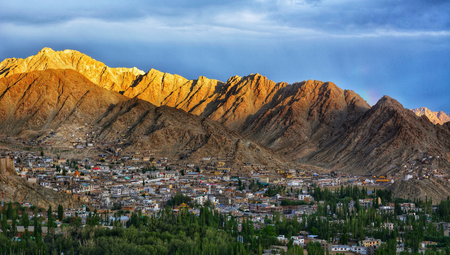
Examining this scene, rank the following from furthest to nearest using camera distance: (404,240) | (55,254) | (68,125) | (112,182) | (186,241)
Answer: (68,125) → (112,182) → (404,240) → (186,241) → (55,254)

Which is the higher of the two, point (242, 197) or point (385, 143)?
point (385, 143)

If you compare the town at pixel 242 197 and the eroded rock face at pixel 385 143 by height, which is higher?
the eroded rock face at pixel 385 143

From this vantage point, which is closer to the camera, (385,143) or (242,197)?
(242,197)

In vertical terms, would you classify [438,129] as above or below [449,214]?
above

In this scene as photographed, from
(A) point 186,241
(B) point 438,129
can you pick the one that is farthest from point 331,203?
(B) point 438,129

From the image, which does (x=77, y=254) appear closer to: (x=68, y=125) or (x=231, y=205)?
(x=231, y=205)

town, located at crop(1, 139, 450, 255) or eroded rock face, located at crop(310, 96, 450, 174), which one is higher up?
eroded rock face, located at crop(310, 96, 450, 174)

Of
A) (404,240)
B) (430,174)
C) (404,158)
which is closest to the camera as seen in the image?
(404,240)

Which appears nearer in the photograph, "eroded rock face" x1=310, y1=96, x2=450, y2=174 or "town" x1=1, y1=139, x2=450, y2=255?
"town" x1=1, y1=139, x2=450, y2=255

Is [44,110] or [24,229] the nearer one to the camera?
[24,229]

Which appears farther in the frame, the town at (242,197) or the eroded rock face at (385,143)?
the eroded rock face at (385,143)

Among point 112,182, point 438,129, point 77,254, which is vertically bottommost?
point 77,254
